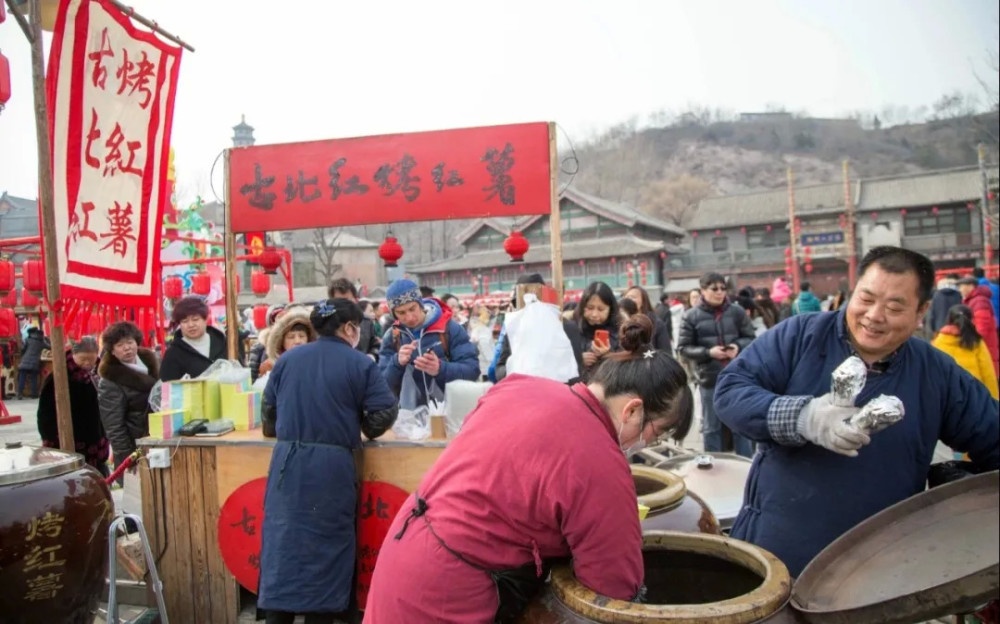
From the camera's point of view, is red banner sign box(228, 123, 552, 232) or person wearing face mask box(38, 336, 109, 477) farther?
person wearing face mask box(38, 336, 109, 477)

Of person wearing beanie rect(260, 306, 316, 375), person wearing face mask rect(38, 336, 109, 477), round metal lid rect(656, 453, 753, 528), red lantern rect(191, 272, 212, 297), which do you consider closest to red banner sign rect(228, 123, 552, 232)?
person wearing beanie rect(260, 306, 316, 375)

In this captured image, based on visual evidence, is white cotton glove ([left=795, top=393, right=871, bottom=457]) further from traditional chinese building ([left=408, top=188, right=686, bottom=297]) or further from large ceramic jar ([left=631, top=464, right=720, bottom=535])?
traditional chinese building ([left=408, top=188, right=686, bottom=297])

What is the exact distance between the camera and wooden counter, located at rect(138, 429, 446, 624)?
3.70 m

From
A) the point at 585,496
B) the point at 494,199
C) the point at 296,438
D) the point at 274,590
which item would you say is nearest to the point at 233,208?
the point at 494,199

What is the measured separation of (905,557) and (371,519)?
8.98ft

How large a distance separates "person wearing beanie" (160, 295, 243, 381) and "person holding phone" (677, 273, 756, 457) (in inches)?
163

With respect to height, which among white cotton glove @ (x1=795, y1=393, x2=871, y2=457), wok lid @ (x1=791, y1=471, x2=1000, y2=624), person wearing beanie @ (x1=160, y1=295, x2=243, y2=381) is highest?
person wearing beanie @ (x1=160, y1=295, x2=243, y2=381)

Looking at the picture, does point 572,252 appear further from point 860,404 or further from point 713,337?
point 860,404

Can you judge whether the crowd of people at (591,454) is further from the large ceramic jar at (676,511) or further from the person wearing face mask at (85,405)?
the person wearing face mask at (85,405)

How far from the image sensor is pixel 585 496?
1.46 meters

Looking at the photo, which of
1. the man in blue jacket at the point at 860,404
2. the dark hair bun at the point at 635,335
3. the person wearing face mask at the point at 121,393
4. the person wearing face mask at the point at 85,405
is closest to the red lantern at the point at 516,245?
the person wearing face mask at the point at 121,393

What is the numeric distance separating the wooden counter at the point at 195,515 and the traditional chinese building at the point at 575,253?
24691mm

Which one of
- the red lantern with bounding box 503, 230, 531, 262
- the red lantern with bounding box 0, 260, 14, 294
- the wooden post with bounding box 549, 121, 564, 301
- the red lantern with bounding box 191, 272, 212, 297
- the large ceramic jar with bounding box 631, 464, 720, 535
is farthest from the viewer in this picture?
the red lantern with bounding box 191, 272, 212, 297

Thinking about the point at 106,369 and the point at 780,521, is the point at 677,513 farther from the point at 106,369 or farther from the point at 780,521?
the point at 106,369
